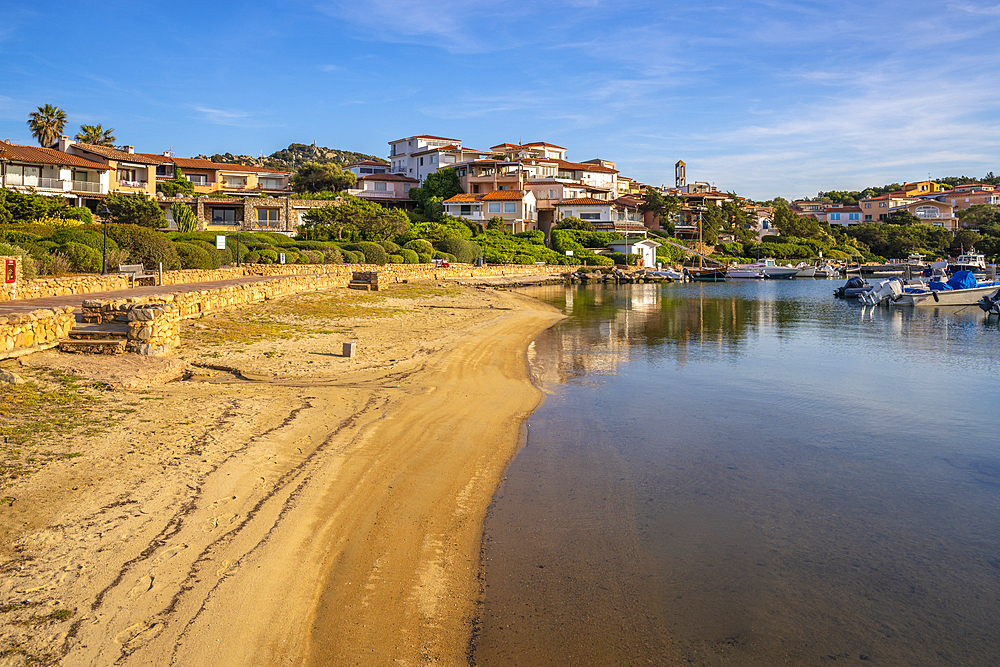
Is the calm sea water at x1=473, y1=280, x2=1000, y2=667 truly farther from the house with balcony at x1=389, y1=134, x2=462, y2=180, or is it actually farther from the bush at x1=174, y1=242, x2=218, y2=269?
the house with balcony at x1=389, y1=134, x2=462, y2=180

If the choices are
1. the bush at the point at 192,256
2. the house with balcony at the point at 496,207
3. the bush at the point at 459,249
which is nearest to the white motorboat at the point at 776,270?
the house with balcony at the point at 496,207

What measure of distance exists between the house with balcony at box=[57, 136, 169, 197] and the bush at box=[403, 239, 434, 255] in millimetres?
25114

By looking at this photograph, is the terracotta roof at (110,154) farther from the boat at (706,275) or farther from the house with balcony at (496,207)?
the boat at (706,275)

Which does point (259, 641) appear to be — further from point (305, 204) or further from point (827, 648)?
point (305, 204)

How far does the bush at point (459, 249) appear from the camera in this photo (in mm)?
71125

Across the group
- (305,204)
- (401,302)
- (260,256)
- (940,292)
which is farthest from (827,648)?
(305,204)

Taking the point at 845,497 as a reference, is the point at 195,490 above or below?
above

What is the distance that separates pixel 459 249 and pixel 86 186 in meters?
35.6

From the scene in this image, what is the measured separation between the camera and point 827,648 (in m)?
5.72

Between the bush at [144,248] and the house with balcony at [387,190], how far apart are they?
210 feet

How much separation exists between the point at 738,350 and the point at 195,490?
2111 centimetres

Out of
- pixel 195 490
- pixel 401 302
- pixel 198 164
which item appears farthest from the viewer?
pixel 198 164

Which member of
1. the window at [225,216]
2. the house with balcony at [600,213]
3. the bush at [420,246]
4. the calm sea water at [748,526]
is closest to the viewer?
the calm sea water at [748,526]

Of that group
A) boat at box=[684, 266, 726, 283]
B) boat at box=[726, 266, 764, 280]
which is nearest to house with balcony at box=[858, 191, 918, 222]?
boat at box=[726, 266, 764, 280]
